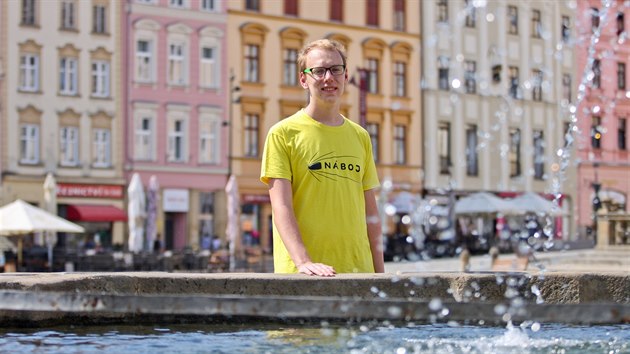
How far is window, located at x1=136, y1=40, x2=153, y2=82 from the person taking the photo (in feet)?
128

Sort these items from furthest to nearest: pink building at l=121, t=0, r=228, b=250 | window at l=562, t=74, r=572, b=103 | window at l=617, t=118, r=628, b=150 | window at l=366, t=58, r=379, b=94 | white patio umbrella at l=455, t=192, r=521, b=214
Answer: window at l=617, t=118, r=628, b=150 < window at l=562, t=74, r=572, b=103 < window at l=366, t=58, r=379, b=94 < pink building at l=121, t=0, r=228, b=250 < white patio umbrella at l=455, t=192, r=521, b=214

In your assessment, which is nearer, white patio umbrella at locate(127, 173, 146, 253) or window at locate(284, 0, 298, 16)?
white patio umbrella at locate(127, 173, 146, 253)

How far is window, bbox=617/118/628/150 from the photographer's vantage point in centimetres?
5212

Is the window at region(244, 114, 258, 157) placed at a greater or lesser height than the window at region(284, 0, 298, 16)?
lesser

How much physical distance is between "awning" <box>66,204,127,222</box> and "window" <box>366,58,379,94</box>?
12.4 m

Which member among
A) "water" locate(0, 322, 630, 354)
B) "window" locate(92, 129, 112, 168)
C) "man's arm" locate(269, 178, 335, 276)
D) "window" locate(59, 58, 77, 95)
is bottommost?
"water" locate(0, 322, 630, 354)

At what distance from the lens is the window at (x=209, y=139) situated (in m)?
40.7

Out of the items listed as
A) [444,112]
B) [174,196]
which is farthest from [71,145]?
[444,112]

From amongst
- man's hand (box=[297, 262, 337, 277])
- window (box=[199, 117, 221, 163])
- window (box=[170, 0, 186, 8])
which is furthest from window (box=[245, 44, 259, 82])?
man's hand (box=[297, 262, 337, 277])

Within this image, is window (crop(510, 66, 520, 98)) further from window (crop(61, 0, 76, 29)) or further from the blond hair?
the blond hair

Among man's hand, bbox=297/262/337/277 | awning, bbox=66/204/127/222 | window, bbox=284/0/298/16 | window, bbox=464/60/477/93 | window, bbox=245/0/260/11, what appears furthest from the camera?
window, bbox=464/60/477/93

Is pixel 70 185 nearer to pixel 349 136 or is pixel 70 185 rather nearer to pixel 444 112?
pixel 444 112

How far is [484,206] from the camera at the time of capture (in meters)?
38.7

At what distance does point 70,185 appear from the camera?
1460 inches
